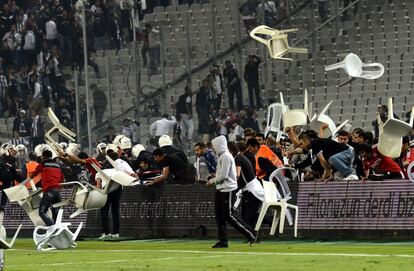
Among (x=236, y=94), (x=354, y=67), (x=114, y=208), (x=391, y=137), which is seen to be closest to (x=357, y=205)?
(x=391, y=137)

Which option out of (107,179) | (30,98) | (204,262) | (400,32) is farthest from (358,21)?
(204,262)

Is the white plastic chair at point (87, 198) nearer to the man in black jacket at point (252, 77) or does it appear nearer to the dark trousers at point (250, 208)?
the dark trousers at point (250, 208)

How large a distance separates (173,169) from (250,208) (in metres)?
2.54

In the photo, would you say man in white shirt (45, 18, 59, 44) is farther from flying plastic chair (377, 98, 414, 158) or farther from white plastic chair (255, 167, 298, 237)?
flying plastic chair (377, 98, 414, 158)

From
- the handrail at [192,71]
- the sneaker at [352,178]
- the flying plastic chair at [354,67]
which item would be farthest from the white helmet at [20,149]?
the sneaker at [352,178]

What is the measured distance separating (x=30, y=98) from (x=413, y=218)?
1998cm

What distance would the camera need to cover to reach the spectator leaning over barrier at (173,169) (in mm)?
29250

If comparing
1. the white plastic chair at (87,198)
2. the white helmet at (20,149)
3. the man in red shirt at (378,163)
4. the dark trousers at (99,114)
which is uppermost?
the man in red shirt at (378,163)

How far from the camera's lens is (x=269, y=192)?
2678 centimetres

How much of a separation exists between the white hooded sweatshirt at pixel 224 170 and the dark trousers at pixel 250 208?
8.08 ft

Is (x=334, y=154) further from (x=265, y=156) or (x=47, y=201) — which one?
(x=47, y=201)

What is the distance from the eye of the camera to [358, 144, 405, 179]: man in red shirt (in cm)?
2642

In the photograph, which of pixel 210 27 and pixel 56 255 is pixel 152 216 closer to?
pixel 56 255

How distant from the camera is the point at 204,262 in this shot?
858 inches
